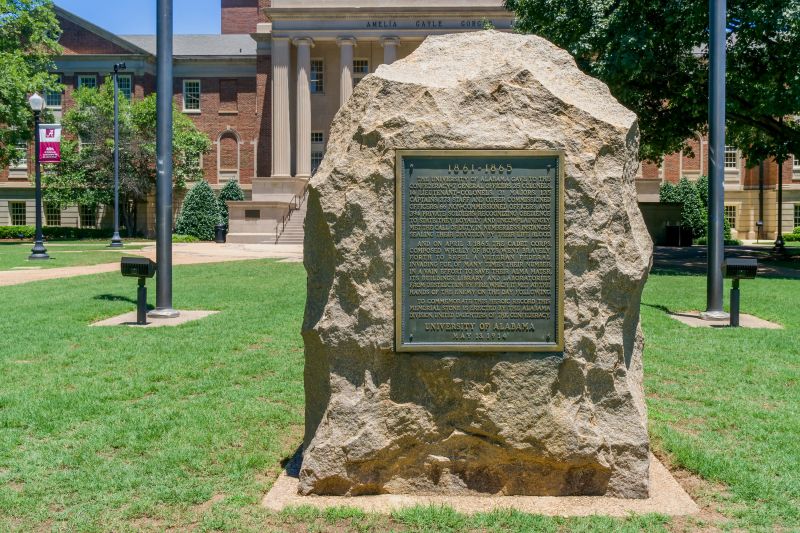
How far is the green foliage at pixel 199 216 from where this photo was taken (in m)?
44.3

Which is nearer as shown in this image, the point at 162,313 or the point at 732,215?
the point at 162,313

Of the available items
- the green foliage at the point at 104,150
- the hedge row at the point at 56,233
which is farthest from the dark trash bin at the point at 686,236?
the hedge row at the point at 56,233

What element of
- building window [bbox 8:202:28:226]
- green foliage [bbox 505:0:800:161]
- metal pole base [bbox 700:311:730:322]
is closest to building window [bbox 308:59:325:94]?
building window [bbox 8:202:28:226]

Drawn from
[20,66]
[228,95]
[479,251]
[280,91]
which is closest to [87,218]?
[228,95]

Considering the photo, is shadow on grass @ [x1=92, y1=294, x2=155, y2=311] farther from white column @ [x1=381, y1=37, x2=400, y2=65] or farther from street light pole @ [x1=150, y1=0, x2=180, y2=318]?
white column @ [x1=381, y1=37, x2=400, y2=65]

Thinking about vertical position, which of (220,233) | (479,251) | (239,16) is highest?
(239,16)

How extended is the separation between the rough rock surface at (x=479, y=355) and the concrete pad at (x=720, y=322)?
6.97 meters

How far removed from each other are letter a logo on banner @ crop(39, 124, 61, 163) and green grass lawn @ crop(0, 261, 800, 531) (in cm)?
1512

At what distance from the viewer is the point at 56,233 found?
161 feet

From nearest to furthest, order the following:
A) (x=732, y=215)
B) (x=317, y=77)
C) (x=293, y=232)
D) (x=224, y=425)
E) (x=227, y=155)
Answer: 1. (x=224, y=425)
2. (x=293, y=232)
3. (x=317, y=77)
4. (x=732, y=215)
5. (x=227, y=155)

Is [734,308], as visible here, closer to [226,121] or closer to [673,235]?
[673,235]

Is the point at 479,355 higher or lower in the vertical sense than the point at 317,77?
lower

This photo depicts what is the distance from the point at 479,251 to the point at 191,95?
5160 cm

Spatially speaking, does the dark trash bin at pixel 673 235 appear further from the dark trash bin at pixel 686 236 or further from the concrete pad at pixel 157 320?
the concrete pad at pixel 157 320
